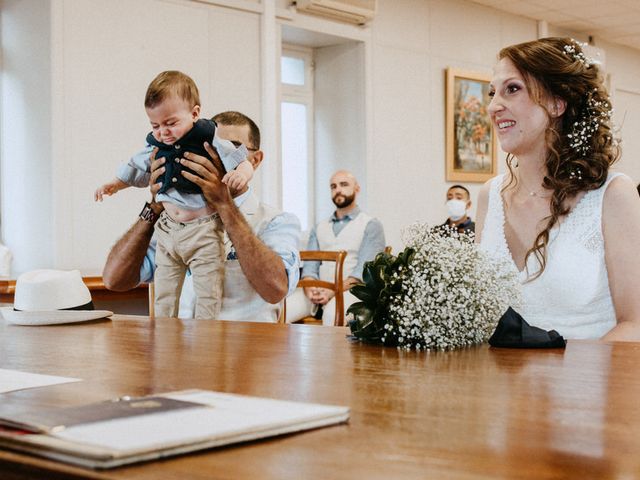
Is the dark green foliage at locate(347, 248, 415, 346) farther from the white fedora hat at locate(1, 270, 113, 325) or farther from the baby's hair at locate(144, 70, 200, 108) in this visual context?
the baby's hair at locate(144, 70, 200, 108)

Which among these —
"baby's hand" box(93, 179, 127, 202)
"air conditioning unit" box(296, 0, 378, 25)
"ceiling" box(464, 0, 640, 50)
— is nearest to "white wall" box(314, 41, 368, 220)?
"air conditioning unit" box(296, 0, 378, 25)

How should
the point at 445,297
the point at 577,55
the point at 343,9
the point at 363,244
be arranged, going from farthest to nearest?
the point at 343,9, the point at 363,244, the point at 577,55, the point at 445,297

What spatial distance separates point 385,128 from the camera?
846cm

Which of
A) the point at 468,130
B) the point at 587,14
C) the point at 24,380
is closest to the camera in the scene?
the point at 24,380

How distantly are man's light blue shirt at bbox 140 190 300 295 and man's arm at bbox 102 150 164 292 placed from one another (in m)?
0.08

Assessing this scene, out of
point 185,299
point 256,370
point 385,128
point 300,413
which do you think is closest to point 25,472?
point 300,413

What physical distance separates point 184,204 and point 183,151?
0.56 ft

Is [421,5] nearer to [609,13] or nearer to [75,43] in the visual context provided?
[609,13]

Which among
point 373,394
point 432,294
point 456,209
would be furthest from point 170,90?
point 456,209

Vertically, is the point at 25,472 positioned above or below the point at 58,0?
below

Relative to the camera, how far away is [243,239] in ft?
8.94

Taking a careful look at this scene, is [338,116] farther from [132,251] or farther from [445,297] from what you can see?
[445,297]

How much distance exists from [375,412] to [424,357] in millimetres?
537

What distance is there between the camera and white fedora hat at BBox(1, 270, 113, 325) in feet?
7.46
